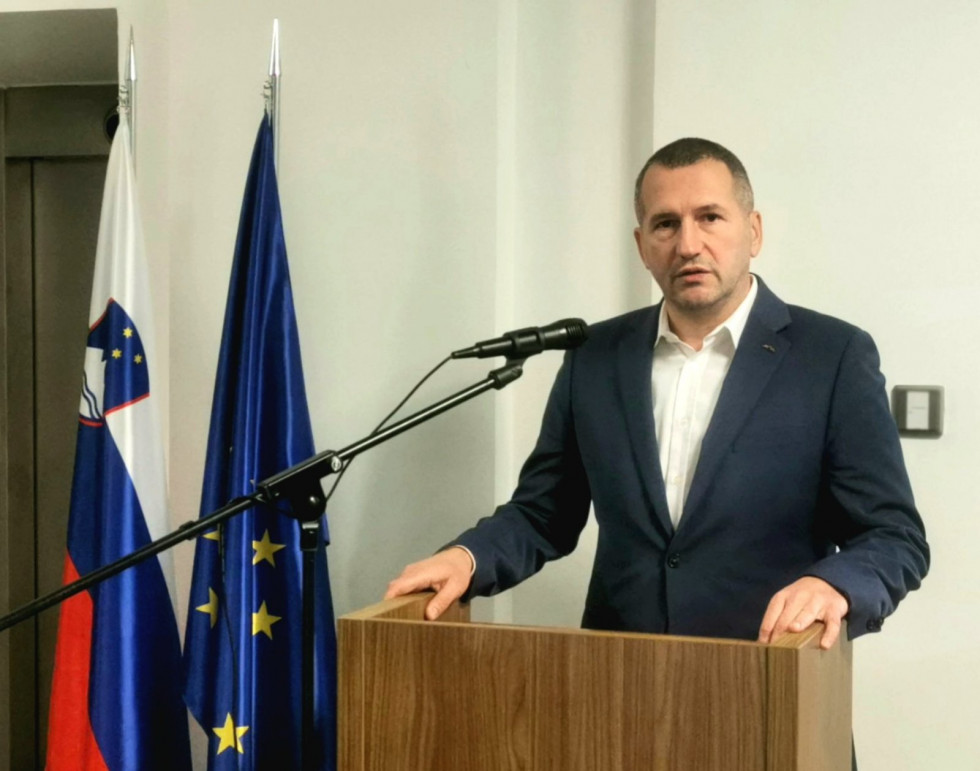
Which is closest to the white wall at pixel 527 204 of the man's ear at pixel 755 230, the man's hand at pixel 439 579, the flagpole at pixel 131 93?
the flagpole at pixel 131 93

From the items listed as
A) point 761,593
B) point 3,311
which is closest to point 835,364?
point 761,593

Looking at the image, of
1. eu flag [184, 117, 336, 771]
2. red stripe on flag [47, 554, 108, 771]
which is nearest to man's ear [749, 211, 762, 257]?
eu flag [184, 117, 336, 771]

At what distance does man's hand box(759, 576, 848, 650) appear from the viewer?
141 centimetres

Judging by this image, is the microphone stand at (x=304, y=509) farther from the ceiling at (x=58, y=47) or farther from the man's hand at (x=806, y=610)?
the ceiling at (x=58, y=47)

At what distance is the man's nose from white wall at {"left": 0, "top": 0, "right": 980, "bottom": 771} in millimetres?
700

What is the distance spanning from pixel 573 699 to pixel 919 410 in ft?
4.88

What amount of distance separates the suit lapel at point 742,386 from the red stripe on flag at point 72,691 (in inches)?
55.2

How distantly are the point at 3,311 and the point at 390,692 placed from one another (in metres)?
3.24

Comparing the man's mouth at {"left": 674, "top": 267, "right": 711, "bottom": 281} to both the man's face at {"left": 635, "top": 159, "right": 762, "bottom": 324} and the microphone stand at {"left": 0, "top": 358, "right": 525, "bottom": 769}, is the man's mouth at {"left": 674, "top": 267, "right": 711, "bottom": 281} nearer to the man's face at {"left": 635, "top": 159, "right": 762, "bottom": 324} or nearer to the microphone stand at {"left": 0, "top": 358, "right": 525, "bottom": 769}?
the man's face at {"left": 635, "top": 159, "right": 762, "bottom": 324}

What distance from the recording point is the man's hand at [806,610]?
4.63 feet

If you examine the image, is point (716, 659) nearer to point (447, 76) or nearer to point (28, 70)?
point (447, 76)

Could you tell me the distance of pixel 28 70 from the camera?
377 centimetres

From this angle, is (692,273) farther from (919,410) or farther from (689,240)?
(919,410)

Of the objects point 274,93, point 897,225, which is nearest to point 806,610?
point 897,225
